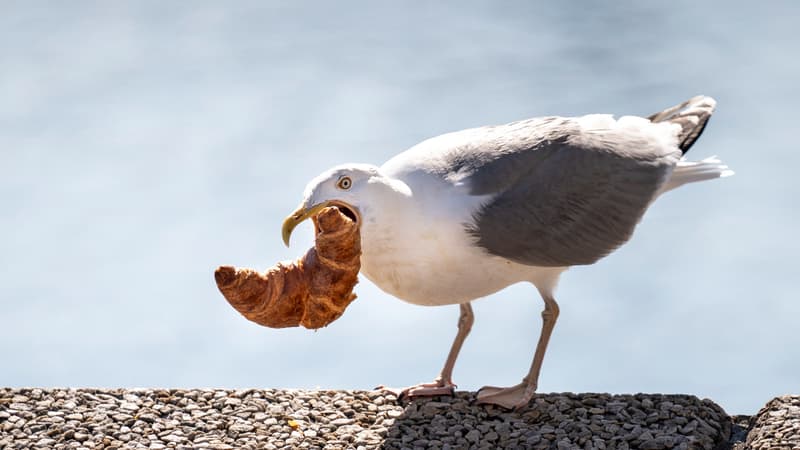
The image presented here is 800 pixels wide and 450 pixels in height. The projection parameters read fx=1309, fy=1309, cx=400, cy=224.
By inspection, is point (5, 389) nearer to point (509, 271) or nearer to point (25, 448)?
point (25, 448)

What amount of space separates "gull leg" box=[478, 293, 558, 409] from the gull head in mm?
1139

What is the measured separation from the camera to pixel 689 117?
24.6ft

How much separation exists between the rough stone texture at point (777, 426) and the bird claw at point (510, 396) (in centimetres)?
120

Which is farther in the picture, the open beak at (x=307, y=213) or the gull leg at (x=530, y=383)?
the gull leg at (x=530, y=383)

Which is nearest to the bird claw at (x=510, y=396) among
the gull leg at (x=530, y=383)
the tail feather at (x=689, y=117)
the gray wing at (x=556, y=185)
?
the gull leg at (x=530, y=383)

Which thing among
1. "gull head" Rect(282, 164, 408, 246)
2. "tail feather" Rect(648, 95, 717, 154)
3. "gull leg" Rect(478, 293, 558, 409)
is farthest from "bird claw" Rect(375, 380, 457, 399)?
"tail feather" Rect(648, 95, 717, 154)

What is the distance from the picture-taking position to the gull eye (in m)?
6.59

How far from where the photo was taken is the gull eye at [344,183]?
21.6ft

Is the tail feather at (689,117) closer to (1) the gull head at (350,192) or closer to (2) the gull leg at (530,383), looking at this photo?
(2) the gull leg at (530,383)

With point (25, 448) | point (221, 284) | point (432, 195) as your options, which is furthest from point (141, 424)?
point (432, 195)

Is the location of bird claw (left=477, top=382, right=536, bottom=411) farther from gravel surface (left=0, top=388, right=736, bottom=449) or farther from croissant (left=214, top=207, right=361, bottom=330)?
croissant (left=214, top=207, right=361, bottom=330)

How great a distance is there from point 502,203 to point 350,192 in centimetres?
77

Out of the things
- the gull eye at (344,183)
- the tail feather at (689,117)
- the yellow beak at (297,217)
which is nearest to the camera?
the yellow beak at (297,217)

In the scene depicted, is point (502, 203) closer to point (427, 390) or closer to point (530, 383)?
point (530, 383)
